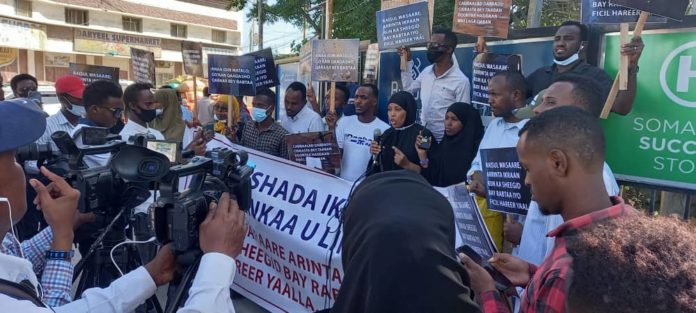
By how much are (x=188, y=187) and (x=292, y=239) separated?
1752mm

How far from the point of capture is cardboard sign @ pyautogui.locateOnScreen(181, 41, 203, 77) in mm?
7750

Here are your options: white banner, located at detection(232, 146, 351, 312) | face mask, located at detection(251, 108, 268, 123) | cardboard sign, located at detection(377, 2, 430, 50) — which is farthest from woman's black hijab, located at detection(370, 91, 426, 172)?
face mask, located at detection(251, 108, 268, 123)

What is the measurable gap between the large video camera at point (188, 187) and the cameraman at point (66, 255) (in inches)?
2.4

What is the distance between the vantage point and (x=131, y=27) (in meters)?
36.6

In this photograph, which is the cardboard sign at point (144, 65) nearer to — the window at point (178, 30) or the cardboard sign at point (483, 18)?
the cardboard sign at point (483, 18)

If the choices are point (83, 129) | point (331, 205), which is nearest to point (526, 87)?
point (331, 205)

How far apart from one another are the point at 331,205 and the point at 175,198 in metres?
1.84

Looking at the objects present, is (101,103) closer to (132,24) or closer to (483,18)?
(483,18)

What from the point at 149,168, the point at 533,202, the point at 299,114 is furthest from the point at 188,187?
the point at 299,114

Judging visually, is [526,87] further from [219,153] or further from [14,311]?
[14,311]

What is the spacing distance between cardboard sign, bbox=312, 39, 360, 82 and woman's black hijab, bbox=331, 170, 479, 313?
16.0ft

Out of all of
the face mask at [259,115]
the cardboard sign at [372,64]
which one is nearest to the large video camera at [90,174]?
the face mask at [259,115]

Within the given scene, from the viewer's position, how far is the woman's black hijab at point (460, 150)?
166 inches

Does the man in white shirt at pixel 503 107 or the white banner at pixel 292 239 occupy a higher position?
the man in white shirt at pixel 503 107
